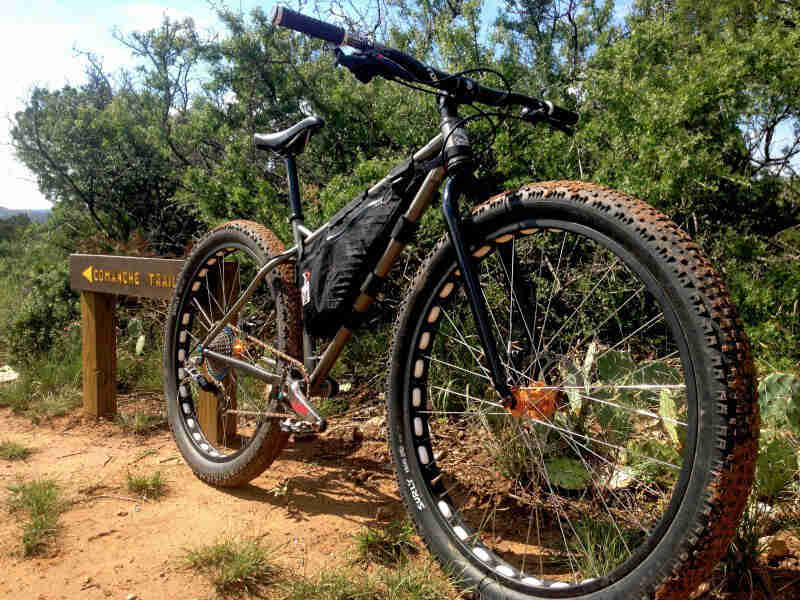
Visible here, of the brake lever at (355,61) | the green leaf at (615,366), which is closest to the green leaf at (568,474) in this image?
the green leaf at (615,366)

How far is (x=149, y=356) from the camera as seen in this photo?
4.53m

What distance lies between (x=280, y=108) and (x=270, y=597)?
12.8 ft

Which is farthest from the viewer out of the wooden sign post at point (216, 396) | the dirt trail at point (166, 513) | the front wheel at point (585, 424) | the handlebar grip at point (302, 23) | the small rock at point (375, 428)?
the small rock at point (375, 428)

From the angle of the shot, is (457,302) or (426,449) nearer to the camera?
(426,449)

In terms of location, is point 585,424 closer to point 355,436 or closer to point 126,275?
point 355,436

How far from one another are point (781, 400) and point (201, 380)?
2395 millimetres

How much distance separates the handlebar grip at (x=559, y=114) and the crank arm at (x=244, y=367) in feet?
4.78

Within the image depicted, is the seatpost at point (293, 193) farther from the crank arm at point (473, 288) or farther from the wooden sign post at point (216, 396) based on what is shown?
the crank arm at point (473, 288)

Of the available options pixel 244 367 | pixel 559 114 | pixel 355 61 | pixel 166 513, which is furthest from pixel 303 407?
pixel 559 114

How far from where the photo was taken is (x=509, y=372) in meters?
1.93

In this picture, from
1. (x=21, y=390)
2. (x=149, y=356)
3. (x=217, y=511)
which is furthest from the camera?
(x=149, y=356)

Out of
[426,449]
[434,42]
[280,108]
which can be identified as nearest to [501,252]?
[426,449]

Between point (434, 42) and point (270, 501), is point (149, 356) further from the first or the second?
point (434, 42)

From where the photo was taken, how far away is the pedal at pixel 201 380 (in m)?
2.83
